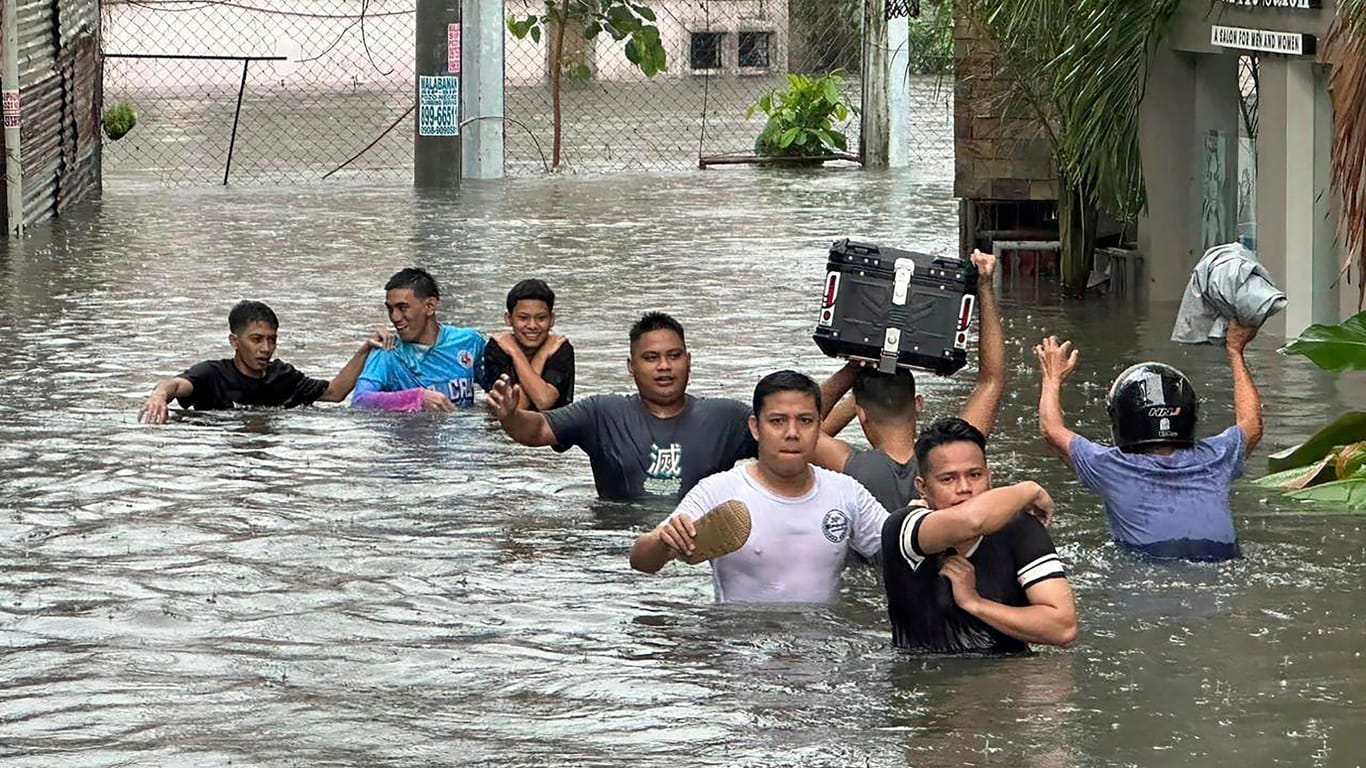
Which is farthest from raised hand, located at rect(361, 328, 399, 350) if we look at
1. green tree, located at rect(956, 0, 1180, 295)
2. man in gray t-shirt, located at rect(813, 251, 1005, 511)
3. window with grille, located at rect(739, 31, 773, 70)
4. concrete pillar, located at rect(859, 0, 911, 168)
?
window with grille, located at rect(739, 31, 773, 70)

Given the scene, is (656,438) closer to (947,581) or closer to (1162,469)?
(1162,469)

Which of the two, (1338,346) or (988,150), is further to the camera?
(988,150)

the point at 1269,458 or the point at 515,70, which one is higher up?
the point at 515,70

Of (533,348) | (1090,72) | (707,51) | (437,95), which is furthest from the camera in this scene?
(707,51)

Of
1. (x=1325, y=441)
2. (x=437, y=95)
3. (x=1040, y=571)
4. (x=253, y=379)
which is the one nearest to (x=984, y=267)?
(x=1040, y=571)

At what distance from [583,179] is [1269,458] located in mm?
18248

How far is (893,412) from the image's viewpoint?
952 cm

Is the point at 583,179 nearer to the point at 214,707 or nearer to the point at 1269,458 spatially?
the point at 1269,458

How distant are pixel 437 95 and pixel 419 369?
15473 mm

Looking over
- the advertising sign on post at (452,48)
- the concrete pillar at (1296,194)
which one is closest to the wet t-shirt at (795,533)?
the concrete pillar at (1296,194)

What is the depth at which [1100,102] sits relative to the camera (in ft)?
58.0

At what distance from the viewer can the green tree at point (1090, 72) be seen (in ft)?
57.4

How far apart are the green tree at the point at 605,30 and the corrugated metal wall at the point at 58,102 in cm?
A: 486

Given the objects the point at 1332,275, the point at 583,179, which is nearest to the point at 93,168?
the point at 583,179
